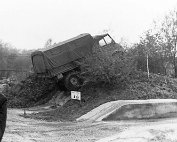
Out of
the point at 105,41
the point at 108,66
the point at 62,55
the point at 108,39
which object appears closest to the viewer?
the point at 108,66

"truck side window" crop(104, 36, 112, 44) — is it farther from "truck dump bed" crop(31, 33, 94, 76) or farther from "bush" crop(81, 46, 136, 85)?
"bush" crop(81, 46, 136, 85)

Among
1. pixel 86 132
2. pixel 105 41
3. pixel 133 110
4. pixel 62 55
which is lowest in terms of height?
pixel 86 132

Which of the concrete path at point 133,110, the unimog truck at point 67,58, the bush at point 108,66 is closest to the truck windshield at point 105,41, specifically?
the unimog truck at point 67,58

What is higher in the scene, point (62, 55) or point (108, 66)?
point (62, 55)

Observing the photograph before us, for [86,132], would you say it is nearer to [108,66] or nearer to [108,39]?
[108,66]

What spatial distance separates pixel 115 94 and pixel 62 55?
4694 mm

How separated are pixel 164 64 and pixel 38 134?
53.8 ft

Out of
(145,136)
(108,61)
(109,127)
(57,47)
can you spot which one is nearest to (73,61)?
(57,47)

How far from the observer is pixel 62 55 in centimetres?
2112

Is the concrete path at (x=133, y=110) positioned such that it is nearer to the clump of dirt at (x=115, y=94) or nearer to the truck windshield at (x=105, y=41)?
the clump of dirt at (x=115, y=94)

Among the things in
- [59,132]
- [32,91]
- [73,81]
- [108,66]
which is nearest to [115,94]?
[108,66]

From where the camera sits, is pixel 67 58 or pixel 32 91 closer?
pixel 67 58

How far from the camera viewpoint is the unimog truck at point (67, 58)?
20.6m

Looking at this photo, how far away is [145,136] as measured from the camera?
713 centimetres
